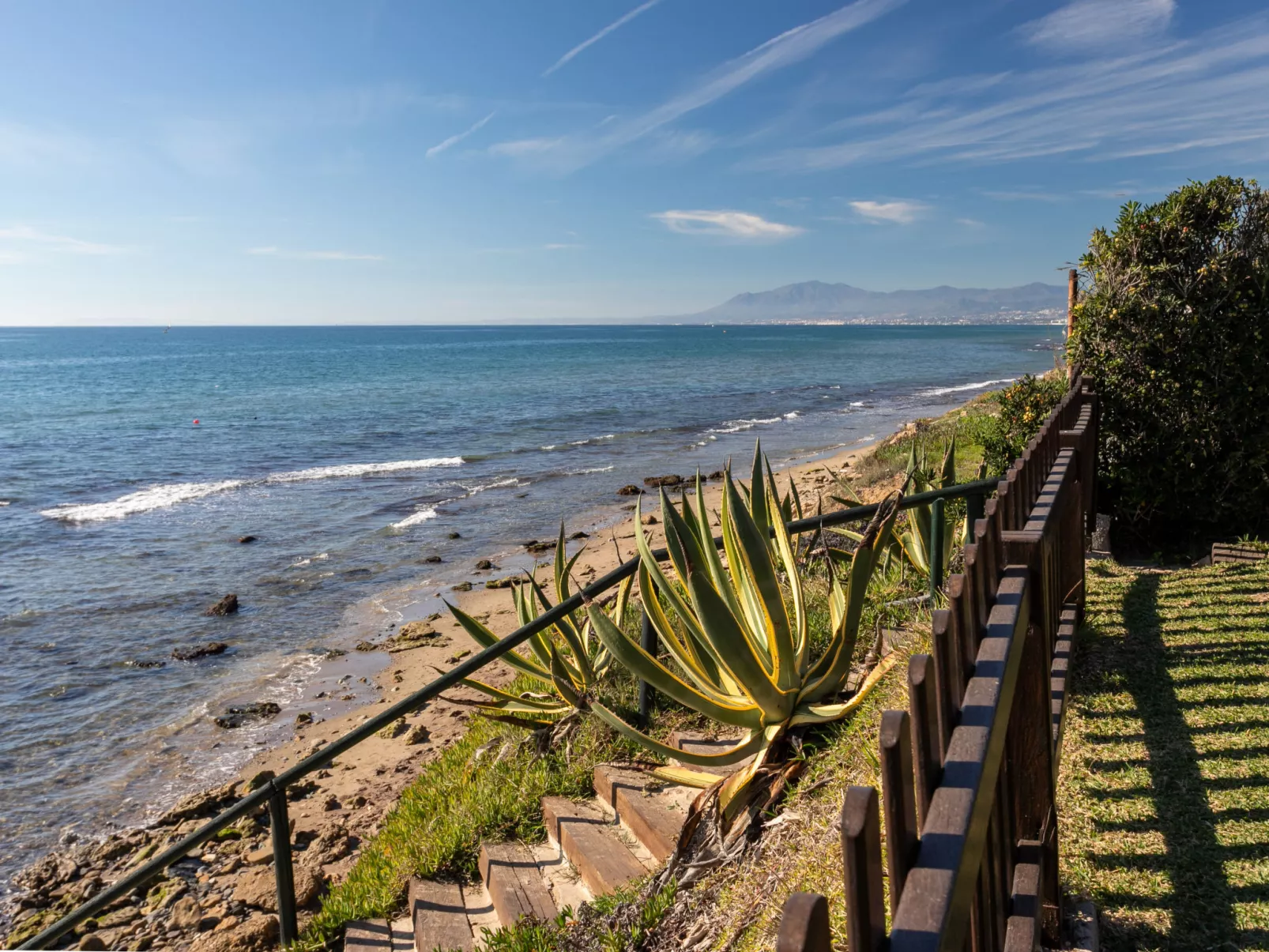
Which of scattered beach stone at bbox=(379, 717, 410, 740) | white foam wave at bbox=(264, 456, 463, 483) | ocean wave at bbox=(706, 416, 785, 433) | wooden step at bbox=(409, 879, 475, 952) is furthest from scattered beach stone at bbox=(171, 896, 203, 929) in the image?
ocean wave at bbox=(706, 416, 785, 433)

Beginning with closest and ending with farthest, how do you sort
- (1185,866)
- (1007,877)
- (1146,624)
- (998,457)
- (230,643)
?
(1007,877)
(1185,866)
(1146,624)
(998,457)
(230,643)

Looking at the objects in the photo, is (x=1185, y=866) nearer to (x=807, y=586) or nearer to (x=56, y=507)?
(x=807, y=586)

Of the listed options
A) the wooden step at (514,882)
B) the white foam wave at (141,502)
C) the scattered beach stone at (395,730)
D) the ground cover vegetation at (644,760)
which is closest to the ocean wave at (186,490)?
the white foam wave at (141,502)

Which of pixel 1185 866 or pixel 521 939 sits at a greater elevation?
pixel 1185 866

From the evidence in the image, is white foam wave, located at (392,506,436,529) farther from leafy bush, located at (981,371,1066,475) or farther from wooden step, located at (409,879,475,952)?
wooden step, located at (409,879,475,952)

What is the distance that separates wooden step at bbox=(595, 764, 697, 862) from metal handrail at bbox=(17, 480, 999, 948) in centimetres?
83

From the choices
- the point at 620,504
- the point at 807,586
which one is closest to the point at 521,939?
the point at 807,586

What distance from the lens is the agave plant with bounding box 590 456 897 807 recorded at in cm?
336

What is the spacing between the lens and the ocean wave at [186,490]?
816 inches

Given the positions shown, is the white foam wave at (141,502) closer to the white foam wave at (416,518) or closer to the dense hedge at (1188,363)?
the white foam wave at (416,518)

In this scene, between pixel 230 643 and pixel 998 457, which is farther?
pixel 230 643

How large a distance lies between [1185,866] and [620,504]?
54.4 ft

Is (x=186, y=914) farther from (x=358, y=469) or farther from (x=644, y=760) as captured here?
(x=358, y=469)

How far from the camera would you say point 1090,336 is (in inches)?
300
